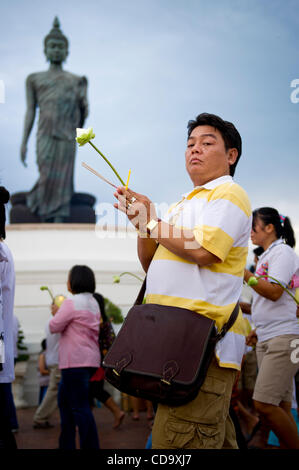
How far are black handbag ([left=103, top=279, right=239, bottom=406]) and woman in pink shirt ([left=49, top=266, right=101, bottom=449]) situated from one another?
172 cm

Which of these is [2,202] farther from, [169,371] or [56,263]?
[56,263]

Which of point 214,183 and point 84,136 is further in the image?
point 214,183

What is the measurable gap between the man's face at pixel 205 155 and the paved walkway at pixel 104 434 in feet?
9.35

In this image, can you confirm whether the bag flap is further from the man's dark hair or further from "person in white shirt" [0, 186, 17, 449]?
"person in white shirt" [0, 186, 17, 449]

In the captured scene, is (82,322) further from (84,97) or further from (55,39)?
(55,39)

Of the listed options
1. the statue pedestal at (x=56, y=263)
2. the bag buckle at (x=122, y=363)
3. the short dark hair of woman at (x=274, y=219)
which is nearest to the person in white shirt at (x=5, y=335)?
the bag buckle at (x=122, y=363)

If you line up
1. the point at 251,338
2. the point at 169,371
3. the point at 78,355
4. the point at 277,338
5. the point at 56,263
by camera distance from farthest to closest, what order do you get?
the point at 56,263
the point at 251,338
the point at 78,355
the point at 277,338
the point at 169,371

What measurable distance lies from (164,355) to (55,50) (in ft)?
35.5

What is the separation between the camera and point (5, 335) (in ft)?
7.48

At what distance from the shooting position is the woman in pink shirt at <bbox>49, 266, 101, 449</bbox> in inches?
125

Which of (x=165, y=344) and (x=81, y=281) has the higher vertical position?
(x=165, y=344)

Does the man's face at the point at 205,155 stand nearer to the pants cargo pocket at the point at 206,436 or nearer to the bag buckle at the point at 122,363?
the bag buckle at the point at 122,363

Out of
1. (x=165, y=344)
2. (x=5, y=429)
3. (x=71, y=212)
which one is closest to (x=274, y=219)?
(x=165, y=344)
